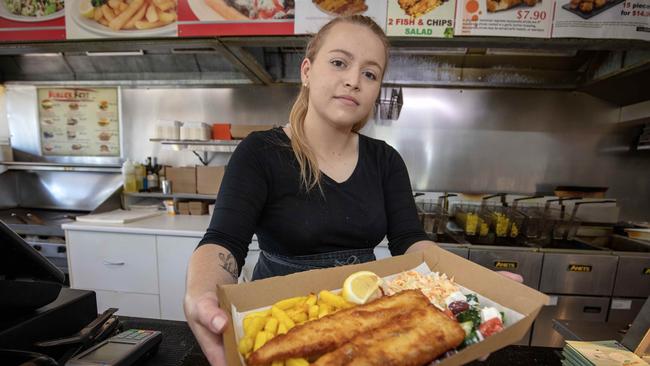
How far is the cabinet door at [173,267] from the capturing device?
2.73 m

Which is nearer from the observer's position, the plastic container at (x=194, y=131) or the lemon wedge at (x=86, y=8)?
the lemon wedge at (x=86, y=8)

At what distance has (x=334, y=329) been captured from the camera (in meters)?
0.70

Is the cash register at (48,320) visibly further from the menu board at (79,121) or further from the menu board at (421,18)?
the menu board at (79,121)

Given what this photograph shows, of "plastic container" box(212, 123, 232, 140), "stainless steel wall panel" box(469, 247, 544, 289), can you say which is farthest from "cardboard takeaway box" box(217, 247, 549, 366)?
"plastic container" box(212, 123, 232, 140)

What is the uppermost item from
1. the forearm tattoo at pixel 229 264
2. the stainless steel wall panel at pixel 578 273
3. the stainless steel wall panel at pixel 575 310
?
the forearm tattoo at pixel 229 264

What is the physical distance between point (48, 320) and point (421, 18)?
2706 mm

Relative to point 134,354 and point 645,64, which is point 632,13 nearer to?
point 645,64

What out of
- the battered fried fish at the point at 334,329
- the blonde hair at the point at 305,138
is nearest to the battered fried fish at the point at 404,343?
the battered fried fish at the point at 334,329

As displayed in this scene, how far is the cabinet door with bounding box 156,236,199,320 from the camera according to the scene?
107 inches

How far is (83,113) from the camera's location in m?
3.64

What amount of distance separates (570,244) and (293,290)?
3191 mm

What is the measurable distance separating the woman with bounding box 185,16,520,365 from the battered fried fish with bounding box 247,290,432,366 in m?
0.36

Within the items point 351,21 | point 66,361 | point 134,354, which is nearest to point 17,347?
point 66,361

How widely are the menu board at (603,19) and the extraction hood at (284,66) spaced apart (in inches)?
8.6
